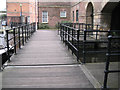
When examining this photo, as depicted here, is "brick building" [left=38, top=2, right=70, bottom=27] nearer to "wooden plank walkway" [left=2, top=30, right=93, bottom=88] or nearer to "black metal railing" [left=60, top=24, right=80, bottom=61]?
"black metal railing" [left=60, top=24, right=80, bottom=61]

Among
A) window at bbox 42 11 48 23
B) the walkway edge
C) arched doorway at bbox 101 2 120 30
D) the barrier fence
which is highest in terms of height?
window at bbox 42 11 48 23

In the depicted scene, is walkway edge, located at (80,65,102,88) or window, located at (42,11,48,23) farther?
window, located at (42,11,48,23)

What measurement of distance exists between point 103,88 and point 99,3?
1018cm

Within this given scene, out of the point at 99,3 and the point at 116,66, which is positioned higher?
the point at 99,3

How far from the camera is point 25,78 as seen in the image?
4039 millimetres

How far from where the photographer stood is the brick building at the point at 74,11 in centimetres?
1244

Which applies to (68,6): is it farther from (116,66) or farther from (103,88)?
(103,88)

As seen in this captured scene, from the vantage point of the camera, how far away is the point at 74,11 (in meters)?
23.1

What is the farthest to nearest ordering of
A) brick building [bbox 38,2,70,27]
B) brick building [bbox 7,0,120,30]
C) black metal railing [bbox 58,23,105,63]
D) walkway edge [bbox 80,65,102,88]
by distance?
brick building [bbox 38,2,70,27] → brick building [bbox 7,0,120,30] → black metal railing [bbox 58,23,105,63] → walkway edge [bbox 80,65,102,88]

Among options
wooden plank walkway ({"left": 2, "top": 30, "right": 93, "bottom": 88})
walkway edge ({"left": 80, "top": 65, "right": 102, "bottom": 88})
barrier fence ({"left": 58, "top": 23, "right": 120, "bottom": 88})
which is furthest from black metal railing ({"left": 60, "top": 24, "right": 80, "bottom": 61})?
walkway edge ({"left": 80, "top": 65, "right": 102, "bottom": 88})

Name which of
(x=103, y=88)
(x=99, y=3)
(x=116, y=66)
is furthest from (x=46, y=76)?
(x=99, y=3)

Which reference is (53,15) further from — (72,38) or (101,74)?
(101,74)

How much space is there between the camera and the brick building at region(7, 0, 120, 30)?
40.8ft

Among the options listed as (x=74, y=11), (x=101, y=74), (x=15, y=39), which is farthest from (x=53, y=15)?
(x=101, y=74)
